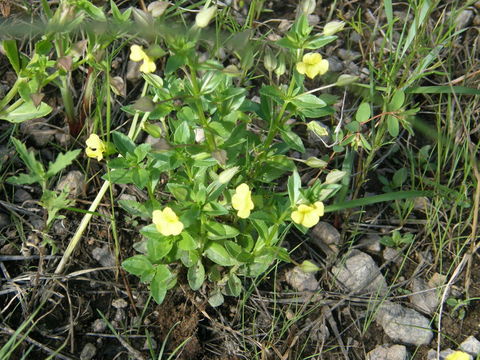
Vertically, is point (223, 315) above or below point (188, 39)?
below

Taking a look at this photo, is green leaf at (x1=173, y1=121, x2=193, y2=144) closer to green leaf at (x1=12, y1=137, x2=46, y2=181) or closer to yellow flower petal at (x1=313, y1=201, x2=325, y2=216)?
yellow flower petal at (x1=313, y1=201, x2=325, y2=216)

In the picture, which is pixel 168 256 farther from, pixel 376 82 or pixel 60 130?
pixel 376 82

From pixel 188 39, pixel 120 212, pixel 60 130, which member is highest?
pixel 188 39

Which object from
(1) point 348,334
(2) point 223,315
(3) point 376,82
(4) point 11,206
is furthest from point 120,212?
(3) point 376,82

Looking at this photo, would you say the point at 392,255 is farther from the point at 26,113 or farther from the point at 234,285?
the point at 26,113

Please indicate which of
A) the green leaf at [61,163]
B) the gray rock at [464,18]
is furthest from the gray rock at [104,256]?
the gray rock at [464,18]

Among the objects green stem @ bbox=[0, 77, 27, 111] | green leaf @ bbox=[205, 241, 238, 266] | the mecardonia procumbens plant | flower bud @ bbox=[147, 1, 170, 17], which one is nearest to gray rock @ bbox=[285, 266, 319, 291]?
the mecardonia procumbens plant
